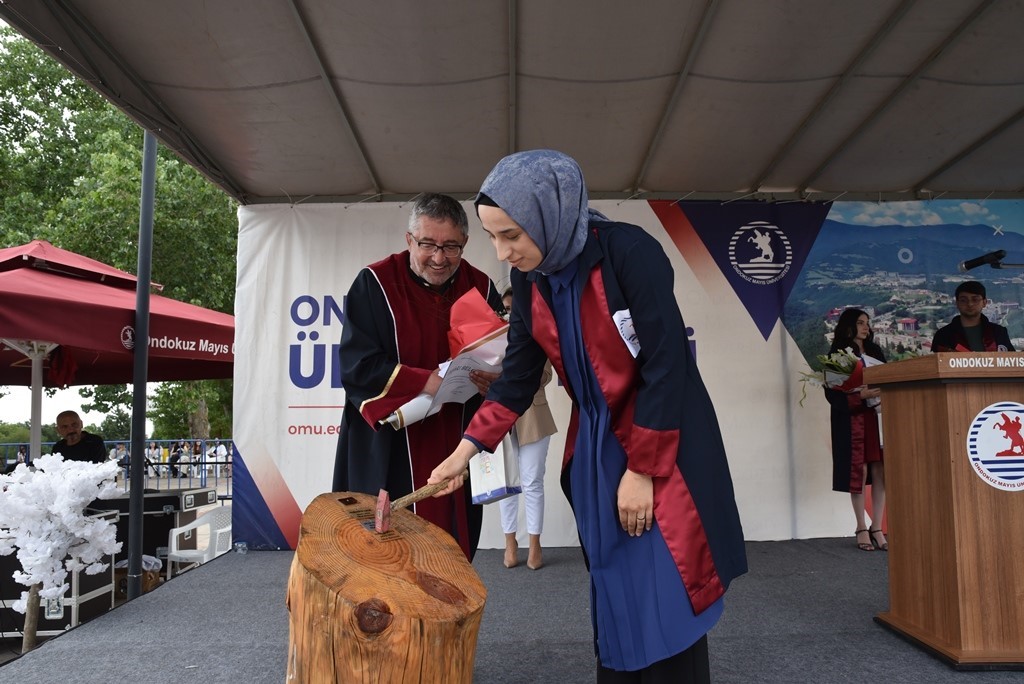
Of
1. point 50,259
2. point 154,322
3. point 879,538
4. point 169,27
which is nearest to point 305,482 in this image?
point 154,322

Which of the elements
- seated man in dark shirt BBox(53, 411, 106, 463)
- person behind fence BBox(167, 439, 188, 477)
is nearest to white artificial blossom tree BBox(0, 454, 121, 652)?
seated man in dark shirt BBox(53, 411, 106, 463)

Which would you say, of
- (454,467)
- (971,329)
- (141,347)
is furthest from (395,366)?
(971,329)

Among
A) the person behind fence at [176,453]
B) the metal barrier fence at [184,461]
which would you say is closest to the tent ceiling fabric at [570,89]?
the metal barrier fence at [184,461]

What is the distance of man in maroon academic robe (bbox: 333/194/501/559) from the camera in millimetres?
2463

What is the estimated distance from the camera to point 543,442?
212 inches

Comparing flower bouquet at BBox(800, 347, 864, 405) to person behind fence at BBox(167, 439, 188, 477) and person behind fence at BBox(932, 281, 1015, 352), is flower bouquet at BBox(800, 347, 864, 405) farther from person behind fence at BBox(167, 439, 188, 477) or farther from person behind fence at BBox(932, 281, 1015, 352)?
person behind fence at BBox(167, 439, 188, 477)

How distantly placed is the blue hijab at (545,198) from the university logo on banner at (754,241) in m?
4.70

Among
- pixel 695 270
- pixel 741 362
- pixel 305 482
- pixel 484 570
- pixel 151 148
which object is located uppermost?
pixel 151 148

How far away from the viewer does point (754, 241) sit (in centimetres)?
630

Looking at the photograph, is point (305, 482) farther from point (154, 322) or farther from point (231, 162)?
point (231, 162)

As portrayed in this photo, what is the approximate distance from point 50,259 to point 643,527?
546 centimetres

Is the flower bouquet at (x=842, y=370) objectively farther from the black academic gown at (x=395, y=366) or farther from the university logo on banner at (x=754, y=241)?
the black academic gown at (x=395, y=366)

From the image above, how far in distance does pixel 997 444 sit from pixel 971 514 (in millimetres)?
310

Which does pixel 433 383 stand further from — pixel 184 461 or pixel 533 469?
pixel 184 461
